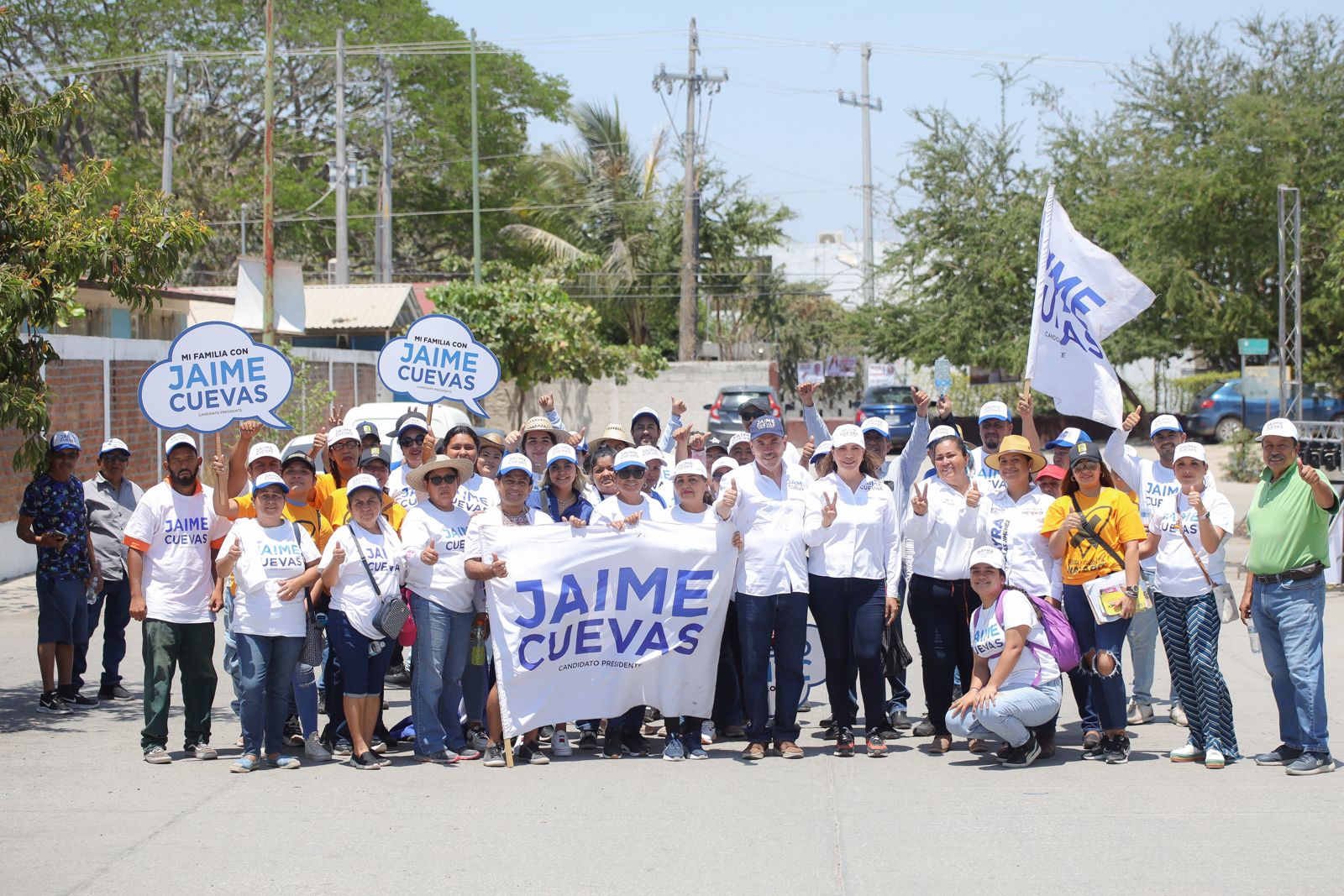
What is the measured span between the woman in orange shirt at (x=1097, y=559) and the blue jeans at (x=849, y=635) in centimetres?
105

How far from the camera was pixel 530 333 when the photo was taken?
31.4 meters

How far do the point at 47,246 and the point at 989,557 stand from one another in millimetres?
5938

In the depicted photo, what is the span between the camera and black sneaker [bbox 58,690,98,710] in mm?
9406

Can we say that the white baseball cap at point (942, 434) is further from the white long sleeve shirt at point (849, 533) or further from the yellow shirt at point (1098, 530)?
the yellow shirt at point (1098, 530)

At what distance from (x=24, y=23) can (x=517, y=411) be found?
21302 millimetres

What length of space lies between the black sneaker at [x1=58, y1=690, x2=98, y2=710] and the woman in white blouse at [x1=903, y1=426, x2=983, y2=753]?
5.51 metres

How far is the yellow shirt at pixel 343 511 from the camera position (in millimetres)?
8375

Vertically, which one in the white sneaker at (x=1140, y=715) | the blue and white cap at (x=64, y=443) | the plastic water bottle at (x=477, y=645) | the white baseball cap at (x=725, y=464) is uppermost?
the blue and white cap at (x=64, y=443)

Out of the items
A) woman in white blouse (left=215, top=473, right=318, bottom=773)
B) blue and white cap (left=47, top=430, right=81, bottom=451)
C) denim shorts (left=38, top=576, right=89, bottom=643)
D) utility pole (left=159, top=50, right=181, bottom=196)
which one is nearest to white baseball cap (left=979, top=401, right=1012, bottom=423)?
woman in white blouse (left=215, top=473, right=318, bottom=773)

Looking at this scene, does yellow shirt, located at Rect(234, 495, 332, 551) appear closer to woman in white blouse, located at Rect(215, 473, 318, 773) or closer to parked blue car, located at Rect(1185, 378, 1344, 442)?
A: woman in white blouse, located at Rect(215, 473, 318, 773)

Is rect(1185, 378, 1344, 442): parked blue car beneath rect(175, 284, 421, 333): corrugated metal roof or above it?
beneath

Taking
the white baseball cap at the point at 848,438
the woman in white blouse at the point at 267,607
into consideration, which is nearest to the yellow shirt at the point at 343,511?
the woman in white blouse at the point at 267,607

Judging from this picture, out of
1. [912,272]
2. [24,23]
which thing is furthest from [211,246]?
[912,272]

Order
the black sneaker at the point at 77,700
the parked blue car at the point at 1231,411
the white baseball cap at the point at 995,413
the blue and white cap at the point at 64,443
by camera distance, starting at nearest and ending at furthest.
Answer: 1. the white baseball cap at the point at 995,413
2. the blue and white cap at the point at 64,443
3. the black sneaker at the point at 77,700
4. the parked blue car at the point at 1231,411
